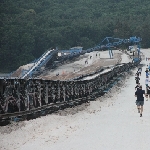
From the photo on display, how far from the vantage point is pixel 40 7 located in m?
172

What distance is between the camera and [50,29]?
423ft

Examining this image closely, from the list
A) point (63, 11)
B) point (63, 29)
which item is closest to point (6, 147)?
point (63, 29)

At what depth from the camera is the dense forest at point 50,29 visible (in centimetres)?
11338

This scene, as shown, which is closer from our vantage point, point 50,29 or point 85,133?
point 85,133

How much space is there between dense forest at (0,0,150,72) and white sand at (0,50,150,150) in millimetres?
94052

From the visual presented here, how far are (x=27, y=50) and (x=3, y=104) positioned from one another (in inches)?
3934

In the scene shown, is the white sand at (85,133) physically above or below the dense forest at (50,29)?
below

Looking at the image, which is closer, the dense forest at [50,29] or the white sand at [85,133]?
the white sand at [85,133]

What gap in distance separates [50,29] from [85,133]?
116946 mm

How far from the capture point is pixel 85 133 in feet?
46.3

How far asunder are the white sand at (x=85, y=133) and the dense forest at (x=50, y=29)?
94.1 metres

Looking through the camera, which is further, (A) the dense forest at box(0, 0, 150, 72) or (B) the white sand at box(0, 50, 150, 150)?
(A) the dense forest at box(0, 0, 150, 72)

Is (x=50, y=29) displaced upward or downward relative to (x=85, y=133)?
upward

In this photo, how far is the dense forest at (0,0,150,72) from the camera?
113375 millimetres
